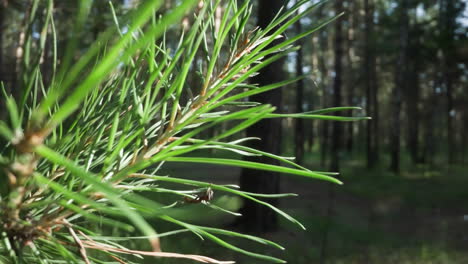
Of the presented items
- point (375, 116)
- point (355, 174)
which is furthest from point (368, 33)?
point (355, 174)

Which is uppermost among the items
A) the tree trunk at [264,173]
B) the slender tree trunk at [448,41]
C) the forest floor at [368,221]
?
the slender tree trunk at [448,41]

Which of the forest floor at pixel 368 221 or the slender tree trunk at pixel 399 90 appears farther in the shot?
the slender tree trunk at pixel 399 90

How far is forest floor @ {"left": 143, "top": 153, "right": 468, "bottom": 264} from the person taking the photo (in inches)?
295

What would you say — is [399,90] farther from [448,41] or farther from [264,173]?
[264,173]

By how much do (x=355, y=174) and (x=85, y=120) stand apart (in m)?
19.6

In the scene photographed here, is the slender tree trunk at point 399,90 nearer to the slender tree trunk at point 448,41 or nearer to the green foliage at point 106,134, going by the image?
the slender tree trunk at point 448,41

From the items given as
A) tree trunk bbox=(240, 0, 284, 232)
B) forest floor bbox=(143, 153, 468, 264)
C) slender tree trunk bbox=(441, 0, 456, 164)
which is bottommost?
forest floor bbox=(143, 153, 468, 264)

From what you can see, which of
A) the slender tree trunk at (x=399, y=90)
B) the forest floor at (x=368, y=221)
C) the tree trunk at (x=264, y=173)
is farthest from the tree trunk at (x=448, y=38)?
the tree trunk at (x=264, y=173)

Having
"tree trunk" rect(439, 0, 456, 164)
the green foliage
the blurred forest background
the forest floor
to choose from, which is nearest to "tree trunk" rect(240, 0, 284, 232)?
the blurred forest background

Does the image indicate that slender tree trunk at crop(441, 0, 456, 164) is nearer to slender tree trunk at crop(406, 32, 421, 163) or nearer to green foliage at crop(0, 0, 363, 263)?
slender tree trunk at crop(406, 32, 421, 163)

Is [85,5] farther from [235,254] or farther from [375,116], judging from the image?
[375,116]

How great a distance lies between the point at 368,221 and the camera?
1134 cm

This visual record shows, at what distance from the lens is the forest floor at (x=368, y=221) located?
24.6ft

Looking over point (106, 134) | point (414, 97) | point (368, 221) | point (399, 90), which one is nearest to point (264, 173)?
point (368, 221)
